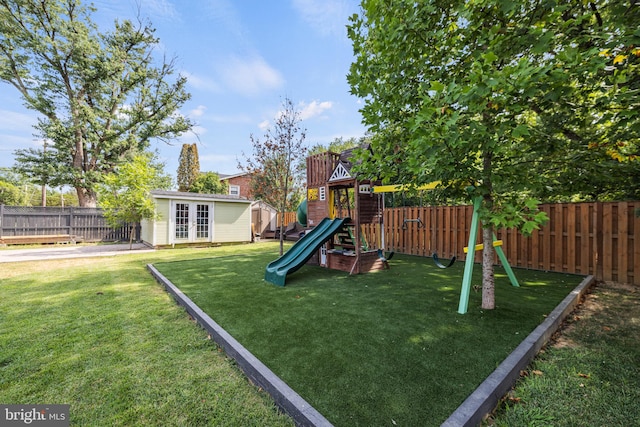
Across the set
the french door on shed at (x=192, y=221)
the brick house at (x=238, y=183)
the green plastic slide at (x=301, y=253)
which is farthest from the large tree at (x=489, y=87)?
the brick house at (x=238, y=183)

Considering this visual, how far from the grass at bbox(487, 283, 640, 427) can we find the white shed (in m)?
13.5

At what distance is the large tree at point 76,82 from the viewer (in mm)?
15148

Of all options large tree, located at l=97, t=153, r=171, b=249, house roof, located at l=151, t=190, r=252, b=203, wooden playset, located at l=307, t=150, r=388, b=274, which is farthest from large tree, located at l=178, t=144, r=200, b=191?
wooden playset, located at l=307, t=150, r=388, b=274

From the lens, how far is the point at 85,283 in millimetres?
5551

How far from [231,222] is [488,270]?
1304cm

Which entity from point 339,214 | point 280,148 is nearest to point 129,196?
point 280,148

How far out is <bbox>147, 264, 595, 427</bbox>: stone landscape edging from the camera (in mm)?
1736

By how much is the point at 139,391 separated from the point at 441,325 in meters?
3.25

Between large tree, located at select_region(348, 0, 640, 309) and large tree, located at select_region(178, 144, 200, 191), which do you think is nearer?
large tree, located at select_region(348, 0, 640, 309)

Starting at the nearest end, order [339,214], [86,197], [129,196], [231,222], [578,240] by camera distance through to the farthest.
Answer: [578,240]
[339,214]
[129,196]
[231,222]
[86,197]

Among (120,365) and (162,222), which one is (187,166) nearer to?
(162,222)

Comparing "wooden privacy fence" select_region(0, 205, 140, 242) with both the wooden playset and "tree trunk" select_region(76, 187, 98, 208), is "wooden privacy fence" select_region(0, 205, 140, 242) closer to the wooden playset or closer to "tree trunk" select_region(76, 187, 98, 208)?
"tree trunk" select_region(76, 187, 98, 208)

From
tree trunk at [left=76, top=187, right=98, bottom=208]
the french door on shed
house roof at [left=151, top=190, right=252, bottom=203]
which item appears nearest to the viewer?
house roof at [left=151, top=190, right=252, bottom=203]

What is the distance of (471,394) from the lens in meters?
1.94
